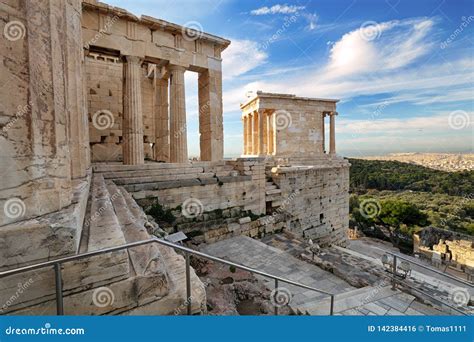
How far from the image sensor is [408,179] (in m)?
40.8

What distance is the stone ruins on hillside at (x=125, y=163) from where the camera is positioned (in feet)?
6.84

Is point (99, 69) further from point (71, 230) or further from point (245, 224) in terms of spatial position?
point (71, 230)

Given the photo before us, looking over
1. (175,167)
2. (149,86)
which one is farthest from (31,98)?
(149,86)

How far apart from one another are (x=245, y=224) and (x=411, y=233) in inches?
970

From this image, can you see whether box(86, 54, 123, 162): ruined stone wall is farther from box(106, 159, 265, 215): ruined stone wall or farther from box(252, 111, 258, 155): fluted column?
box(252, 111, 258, 155): fluted column

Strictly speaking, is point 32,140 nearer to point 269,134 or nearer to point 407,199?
point 269,134

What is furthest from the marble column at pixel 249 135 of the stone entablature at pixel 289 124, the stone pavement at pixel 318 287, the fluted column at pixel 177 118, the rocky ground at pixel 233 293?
the rocky ground at pixel 233 293

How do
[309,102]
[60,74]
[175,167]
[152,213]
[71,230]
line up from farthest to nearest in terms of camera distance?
1. [309,102]
2. [175,167]
3. [152,213]
4. [60,74]
5. [71,230]

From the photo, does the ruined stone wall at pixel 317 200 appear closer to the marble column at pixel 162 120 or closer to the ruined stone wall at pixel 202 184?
the ruined stone wall at pixel 202 184

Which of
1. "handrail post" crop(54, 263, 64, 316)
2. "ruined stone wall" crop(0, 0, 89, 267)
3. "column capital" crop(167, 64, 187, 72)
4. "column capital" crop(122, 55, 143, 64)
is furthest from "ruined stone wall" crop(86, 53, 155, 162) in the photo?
"handrail post" crop(54, 263, 64, 316)

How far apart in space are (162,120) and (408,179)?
44057mm

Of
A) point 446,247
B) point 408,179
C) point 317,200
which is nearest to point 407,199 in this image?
point 408,179

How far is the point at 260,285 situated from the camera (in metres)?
4.30

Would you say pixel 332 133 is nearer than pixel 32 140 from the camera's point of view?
No
